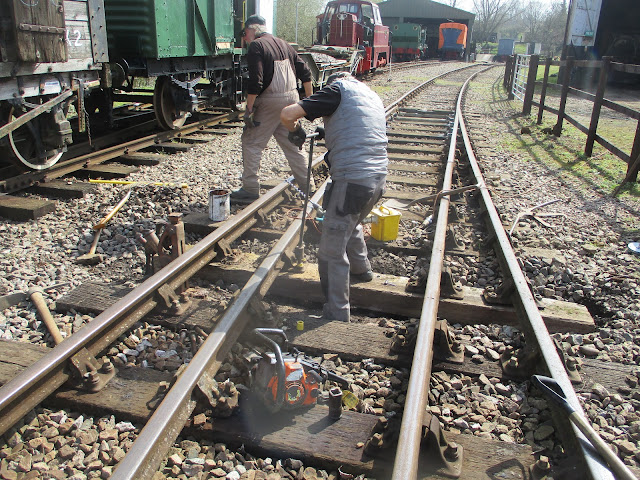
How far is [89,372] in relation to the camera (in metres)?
2.79

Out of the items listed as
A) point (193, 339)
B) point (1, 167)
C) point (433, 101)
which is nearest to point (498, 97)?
point (433, 101)

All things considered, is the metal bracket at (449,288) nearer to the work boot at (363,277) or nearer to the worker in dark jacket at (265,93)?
the work boot at (363,277)

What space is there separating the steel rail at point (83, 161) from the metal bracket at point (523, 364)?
17.9 ft

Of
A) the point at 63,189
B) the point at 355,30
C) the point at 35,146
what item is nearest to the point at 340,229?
the point at 63,189

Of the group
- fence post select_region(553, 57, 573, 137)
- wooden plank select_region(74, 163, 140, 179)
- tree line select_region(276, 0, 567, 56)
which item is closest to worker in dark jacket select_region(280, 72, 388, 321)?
wooden plank select_region(74, 163, 140, 179)

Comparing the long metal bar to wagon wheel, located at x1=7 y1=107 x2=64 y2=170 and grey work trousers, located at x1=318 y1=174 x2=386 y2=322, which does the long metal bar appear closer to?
wagon wheel, located at x1=7 y1=107 x2=64 y2=170

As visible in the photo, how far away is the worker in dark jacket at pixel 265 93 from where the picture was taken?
17.5 feet

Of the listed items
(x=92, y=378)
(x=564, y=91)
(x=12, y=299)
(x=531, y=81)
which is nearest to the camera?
(x=92, y=378)

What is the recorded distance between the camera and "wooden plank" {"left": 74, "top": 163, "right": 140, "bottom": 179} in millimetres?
6898

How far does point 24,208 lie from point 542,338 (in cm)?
480

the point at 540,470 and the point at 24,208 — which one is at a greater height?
the point at 24,208

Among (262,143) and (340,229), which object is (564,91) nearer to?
(262,143)

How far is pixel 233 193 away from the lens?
19.2 feet

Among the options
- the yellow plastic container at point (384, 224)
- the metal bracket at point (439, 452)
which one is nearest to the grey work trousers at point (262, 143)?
the yellow plastic container at point (384, 224)
